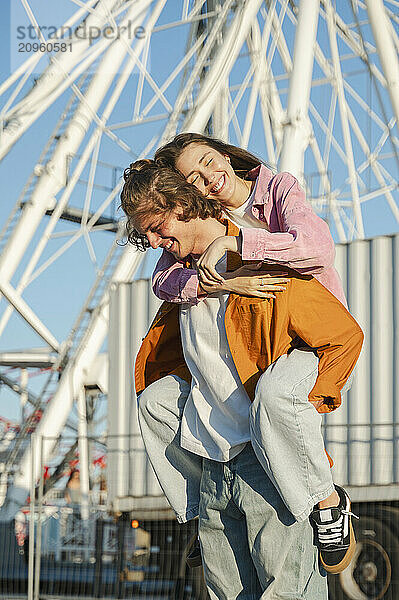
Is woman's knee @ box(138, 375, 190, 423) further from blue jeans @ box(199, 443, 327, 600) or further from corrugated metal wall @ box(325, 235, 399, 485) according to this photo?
corrugated metal wall @ box(325, 235, 399, 485)

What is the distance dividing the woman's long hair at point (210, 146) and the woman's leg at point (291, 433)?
0.59 meters

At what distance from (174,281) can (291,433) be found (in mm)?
484

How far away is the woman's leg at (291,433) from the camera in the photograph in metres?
2.06

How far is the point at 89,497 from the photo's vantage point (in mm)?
15219

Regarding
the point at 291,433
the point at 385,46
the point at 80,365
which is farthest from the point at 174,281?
the point at 80,365

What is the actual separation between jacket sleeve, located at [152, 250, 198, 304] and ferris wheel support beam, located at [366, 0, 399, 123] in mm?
12254

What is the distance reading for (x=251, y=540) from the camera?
219 centimetres

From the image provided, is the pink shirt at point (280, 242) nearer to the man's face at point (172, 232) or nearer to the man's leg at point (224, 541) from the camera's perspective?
the man's face at point (172, 232)

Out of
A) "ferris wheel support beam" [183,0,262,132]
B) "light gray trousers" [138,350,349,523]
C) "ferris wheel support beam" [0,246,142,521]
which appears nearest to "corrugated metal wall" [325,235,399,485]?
"ferris wheel support beam" [0,246,142,521]

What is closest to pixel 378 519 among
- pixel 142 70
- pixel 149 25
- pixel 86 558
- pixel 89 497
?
pixel 86 558

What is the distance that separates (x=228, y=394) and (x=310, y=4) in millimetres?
11950

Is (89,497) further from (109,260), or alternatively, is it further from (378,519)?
(378,519)

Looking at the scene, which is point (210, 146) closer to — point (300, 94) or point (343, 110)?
point (300, 94)

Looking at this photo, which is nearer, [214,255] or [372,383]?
[214,255]
